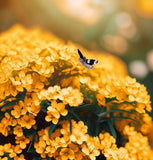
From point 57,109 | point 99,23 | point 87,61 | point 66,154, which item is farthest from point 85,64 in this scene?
point 99,23

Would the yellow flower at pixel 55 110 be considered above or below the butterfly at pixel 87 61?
below

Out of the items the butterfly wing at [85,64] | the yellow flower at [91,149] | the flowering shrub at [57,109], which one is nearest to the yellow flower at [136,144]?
the flowering shrub at [57,109]

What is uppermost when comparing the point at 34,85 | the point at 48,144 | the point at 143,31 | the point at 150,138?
the point at 143,31

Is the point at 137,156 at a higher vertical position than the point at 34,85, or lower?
lower

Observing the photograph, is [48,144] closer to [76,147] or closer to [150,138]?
[76,147]

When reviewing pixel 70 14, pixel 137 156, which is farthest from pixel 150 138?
pixel 70 14

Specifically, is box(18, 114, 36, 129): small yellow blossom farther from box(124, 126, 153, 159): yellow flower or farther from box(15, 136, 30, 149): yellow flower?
box(124, 126, 153, 159): yellow flower

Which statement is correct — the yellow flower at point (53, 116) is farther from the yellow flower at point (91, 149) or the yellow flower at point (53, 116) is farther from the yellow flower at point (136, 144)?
the yellow flower at point (136, 144)
